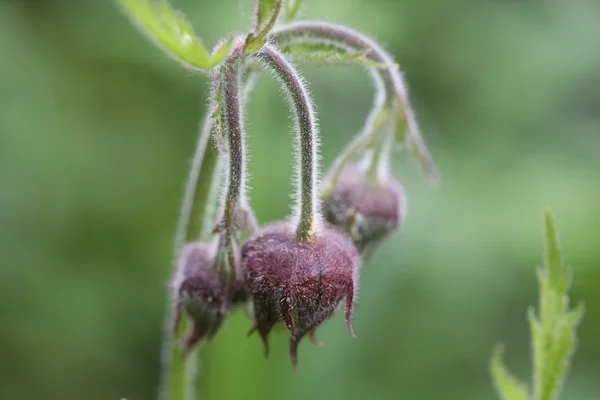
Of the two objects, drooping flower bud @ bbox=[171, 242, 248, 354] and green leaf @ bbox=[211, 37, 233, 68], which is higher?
green leaf @ bbox=[211, 37, 233, 68]

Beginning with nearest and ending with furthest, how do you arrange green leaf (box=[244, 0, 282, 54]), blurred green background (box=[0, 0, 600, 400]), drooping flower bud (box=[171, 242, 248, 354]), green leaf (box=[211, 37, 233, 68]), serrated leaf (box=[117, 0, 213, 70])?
serrated leaf (box=[117, 0, 213, 70]) < green leaf (box=[211, 37, 233, 68]) < green leaf (box=[244, 0, 282, 54]) < drooping flower bud (box=[171, 242, 248, 354]) < blurred green background (box=[0, 0, 600, 400])

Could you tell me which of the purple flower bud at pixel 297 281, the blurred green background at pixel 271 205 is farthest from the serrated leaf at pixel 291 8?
the blurred green background at pixel 271 205

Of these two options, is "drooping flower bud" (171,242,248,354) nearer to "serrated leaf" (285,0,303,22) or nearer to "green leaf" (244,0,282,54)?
"green leaf" (244,0,282,54)

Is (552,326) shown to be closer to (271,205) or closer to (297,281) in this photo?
(297,281)

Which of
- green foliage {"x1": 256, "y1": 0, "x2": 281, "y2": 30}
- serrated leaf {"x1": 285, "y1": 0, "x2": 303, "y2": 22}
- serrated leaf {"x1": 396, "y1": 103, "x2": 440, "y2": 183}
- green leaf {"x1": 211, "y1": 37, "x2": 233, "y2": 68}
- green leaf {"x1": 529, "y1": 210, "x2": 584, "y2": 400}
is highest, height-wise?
serrated leaf {"x1": 285, "y1": 0, "x2": 303, "y2": 22}

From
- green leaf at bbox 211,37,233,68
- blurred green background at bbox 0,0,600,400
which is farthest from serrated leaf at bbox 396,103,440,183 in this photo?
blurred green background at bbox 0,0,600,400

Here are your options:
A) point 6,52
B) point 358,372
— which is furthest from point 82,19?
point 358,372

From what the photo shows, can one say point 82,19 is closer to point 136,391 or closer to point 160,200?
point 160,200
